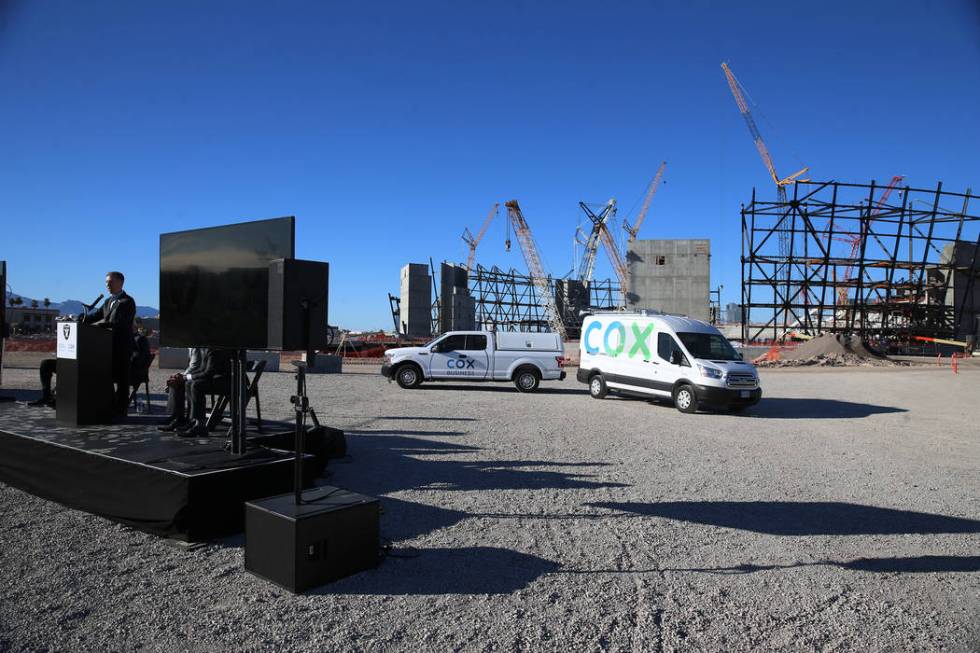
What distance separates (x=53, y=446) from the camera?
17.7 ft

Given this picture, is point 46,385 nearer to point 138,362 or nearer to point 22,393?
point 138,362

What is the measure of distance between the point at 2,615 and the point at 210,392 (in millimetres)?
3238

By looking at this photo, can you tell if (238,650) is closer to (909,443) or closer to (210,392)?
(210,392)

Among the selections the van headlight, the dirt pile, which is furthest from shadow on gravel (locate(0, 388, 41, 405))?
the dirt pile

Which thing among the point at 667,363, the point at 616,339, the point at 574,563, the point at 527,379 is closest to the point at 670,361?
the point at 667,363

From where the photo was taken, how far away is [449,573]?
4.07 metres

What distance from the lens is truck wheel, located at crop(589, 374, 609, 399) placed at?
50.4ft

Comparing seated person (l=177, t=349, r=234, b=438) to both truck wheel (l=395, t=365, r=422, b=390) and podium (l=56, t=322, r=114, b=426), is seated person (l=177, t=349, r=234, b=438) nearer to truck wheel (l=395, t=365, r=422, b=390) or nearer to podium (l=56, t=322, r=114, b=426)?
podium (l=56, t=322, r=114, b=426)

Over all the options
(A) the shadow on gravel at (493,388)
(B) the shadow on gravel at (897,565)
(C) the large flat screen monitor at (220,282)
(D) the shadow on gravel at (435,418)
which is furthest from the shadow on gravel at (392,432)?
(A) the shadow on gravel at (493,388)

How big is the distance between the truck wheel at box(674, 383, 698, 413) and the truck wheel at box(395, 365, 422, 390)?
23.9 feet

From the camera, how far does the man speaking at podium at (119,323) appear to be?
22.6 feet

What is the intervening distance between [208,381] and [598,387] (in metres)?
10.7

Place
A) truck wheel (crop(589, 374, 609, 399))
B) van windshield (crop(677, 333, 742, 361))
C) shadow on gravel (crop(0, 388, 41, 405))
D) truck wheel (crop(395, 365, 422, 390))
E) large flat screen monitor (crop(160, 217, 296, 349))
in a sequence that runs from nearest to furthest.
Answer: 1. large flat screen monitor (crop(160, 217, 296, 349))
2. shadow on gravel (crop(0, 388, 41, 405))
3. van windshield (crop(677, 333, 742, 361))
4. truck wheel (crop(589, 374, 609, 399))
5. truck wheel (crop(395, 365, 422, 390))

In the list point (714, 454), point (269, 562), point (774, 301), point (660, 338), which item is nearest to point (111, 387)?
point (269, 562)
